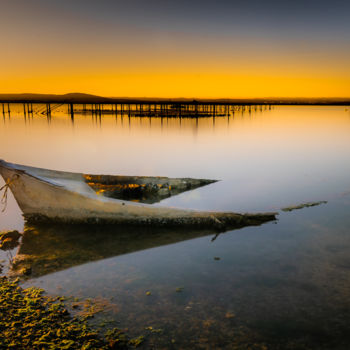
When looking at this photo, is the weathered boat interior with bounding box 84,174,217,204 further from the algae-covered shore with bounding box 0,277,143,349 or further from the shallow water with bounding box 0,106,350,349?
the algae-covered shore with bounding box 0,277,143,349

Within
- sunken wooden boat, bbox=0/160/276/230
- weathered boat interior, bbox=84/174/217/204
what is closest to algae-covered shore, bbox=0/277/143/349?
sunken wooden boat, bbox=0/160/276/230

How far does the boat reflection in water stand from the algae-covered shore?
134 cm

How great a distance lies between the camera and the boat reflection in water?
738 cm

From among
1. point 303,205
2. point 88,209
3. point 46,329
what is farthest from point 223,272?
point 303,205

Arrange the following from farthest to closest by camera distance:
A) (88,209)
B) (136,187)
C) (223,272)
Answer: (136,187) < (88,209) < (223,272)

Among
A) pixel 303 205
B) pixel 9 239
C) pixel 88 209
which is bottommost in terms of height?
pixel 303 205

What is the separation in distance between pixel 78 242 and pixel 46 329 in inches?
147

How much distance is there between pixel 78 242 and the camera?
8.59 m

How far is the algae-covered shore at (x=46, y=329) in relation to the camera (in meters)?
4.69

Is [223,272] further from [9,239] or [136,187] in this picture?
[136,187]

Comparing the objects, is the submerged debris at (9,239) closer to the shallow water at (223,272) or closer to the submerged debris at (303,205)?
the shallow water at (223,272)

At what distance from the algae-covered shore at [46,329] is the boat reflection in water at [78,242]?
1344mm

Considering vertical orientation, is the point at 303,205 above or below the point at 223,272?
below

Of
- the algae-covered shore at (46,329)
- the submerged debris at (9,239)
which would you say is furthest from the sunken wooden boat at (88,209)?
the algae-covered shore at (46,329)
